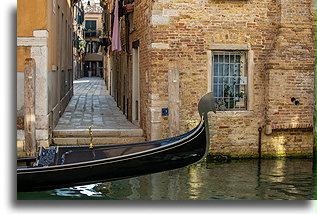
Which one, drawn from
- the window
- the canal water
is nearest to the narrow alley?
the canal water

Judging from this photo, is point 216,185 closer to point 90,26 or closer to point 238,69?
point 238,69

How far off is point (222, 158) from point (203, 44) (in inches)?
67.0

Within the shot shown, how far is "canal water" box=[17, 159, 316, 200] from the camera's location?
219 inches

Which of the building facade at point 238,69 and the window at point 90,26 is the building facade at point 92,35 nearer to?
the window at point 90,26

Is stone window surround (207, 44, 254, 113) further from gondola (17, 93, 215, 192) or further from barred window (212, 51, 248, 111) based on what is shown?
gondola (17, 93, 215, 192)

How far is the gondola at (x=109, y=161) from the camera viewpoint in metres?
5.13

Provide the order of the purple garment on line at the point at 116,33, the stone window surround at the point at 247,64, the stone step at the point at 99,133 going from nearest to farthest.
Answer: the stone window surround at the point at 247,64
the stone step at the point at 99,133
the purple garment on line at the point at 116,33

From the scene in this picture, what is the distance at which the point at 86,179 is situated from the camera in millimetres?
5258

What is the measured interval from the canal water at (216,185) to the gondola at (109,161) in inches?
8.4

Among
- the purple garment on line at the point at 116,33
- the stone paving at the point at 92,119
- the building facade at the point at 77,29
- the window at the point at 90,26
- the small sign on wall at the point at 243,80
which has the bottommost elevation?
the stone paving at the point at 92,119

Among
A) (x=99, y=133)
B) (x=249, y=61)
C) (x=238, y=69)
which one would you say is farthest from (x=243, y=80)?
(x=99, y=133)

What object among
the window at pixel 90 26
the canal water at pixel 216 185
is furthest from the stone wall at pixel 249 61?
the window at pixel 90 26

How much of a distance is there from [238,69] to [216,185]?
87.4 inches
